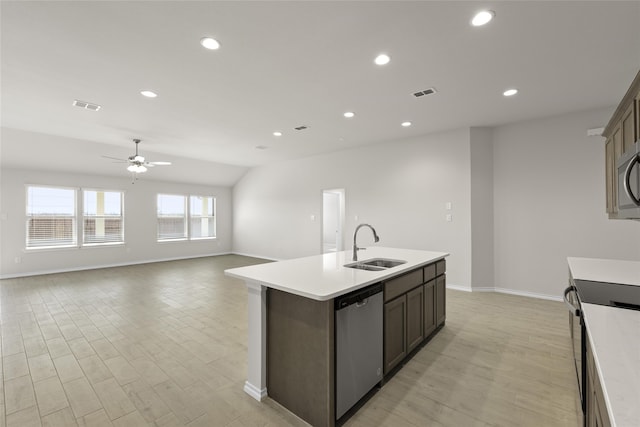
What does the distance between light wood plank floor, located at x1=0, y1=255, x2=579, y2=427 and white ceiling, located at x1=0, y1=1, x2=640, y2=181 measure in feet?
9.43

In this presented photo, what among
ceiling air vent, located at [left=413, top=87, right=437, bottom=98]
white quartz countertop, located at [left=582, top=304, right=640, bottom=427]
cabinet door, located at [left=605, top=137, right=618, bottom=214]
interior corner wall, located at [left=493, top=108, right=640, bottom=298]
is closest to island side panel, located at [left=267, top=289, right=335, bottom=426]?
white quartz countertop, located at [left=582, top=304, right=640, bottom=427]

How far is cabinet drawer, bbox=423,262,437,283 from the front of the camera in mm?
2834

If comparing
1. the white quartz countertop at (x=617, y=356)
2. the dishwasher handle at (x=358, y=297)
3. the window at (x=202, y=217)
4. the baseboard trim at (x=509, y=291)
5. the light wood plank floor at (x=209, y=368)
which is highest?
the window at (x=202, y=217)

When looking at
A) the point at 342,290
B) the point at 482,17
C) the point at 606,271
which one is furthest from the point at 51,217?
the point at 606,271

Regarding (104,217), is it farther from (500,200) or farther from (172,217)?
(500,200)

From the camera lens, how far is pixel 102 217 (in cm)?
727

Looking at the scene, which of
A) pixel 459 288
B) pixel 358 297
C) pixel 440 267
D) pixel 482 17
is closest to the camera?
pixel 358 297

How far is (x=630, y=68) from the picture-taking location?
2896mm

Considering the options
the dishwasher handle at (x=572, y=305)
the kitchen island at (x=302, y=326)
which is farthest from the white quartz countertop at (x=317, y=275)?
the dishwasher handle at (x=572, y=305)

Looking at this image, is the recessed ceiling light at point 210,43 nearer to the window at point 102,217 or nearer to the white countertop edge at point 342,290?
the white countertop edge at point 342,290

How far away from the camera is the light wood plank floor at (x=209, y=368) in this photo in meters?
1.90

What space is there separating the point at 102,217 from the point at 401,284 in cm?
804

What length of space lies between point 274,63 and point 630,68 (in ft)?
12.1

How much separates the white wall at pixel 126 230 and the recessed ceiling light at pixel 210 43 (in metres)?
6.61
